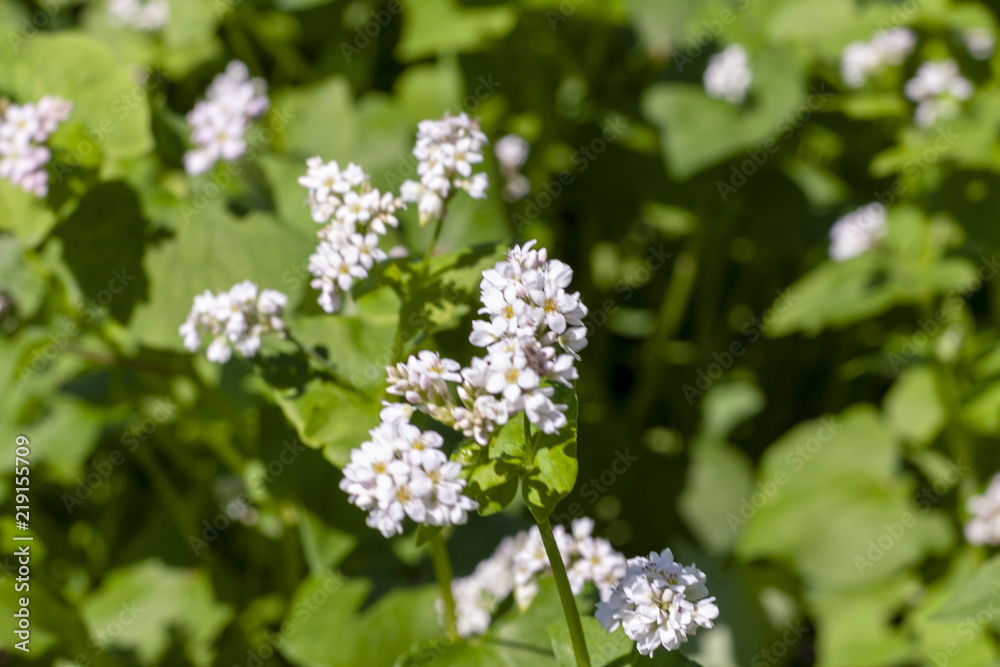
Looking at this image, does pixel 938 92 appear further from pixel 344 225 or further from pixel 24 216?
pixel 24 216

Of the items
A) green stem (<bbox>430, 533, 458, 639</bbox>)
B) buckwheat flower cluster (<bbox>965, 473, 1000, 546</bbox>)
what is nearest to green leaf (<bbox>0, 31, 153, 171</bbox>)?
green stem (<bbox>430, 533, 458, 639</bbox>)

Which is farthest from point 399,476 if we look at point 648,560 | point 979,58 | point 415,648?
point 979,58

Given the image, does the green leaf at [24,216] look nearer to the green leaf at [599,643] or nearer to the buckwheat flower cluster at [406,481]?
the buckwheat flower cluster at [406,481]

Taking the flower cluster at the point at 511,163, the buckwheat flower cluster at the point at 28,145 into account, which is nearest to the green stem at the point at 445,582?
the buckwheat flower cluster at the point at 28,145

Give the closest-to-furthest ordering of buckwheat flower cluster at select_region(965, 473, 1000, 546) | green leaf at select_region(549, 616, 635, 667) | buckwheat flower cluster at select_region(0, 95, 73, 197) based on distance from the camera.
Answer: green leaf at select_region(549, 616, 635, 667) → buckwheat flower cluster at select_region(0, 95, 73, 197) → buckwheat flower cluster at select_region(965, 473, 1000, 546)

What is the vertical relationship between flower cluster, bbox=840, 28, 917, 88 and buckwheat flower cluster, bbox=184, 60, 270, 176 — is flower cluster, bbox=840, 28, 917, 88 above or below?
below

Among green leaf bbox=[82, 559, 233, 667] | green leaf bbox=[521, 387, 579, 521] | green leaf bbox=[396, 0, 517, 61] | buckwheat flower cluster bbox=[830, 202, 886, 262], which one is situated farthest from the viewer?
green leaf bbox=[396, 0, 517, 61]

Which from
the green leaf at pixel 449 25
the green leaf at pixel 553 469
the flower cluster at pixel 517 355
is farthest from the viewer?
the green leaf at pixel 449 25

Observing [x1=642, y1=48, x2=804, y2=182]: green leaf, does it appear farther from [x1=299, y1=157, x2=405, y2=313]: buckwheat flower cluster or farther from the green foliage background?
[x1=299, y1=157, x2=405, y2=313]: buckwheat flower cluster
